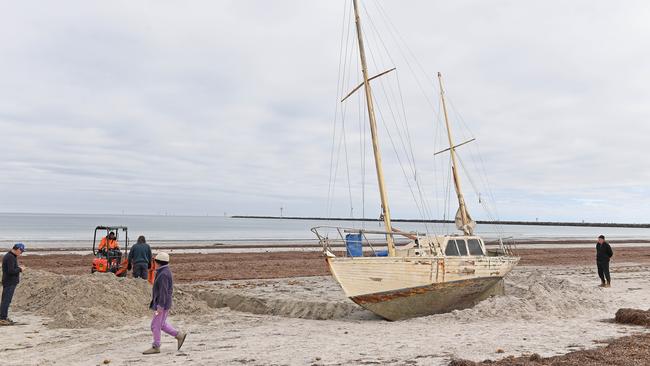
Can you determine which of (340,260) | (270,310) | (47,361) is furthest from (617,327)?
(47,361)

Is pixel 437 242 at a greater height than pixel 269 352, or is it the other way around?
pixel 437 242

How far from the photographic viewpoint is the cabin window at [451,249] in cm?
1543

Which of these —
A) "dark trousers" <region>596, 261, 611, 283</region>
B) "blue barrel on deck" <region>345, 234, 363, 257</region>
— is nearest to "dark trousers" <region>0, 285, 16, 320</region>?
"blue barrel on deck" <region>345, 234, 363, 257</region>

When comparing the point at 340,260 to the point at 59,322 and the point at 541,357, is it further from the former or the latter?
the point at 59,322

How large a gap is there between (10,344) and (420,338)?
29.3 feet

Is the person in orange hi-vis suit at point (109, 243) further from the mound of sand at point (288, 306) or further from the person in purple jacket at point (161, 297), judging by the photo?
the person in purple jacket at point (161, 297)

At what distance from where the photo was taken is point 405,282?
13625 millimetres

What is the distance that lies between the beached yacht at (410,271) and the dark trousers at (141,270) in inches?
258

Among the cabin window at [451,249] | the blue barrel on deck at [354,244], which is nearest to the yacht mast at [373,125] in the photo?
the blue barrel on deck at [354,244]

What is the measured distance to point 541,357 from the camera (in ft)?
29.1

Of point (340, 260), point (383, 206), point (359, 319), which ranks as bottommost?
point (359, 319)

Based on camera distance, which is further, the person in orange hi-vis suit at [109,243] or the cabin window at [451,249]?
the person in orange hi-vis suit at [109,243]

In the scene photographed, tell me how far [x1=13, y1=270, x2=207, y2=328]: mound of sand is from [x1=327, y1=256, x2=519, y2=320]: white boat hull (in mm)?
5023

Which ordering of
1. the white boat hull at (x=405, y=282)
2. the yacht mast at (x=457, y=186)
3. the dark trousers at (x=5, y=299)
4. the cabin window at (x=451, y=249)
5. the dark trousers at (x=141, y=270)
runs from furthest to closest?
the yacht mast at (x=457, y=186) < the dark trousers at (x=141, y=270) < the cabin window at (x=451, y=249) < the white boat hull at (x=405, y=282) < the dark trousers at (x=5, y=299)
